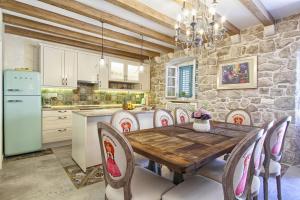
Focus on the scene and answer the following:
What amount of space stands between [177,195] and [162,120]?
1461 millimetres

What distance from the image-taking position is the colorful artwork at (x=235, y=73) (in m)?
3.34

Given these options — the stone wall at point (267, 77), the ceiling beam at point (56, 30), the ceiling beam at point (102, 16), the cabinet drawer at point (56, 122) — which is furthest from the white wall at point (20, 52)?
the stone wall at point (267, 77)

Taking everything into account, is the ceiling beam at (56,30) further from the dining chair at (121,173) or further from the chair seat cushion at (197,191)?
the chair seat cushion at (197,191)

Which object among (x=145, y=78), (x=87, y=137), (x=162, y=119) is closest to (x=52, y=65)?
(x=87, y=137)

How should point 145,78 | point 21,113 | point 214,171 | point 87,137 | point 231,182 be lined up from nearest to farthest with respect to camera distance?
point 231,182 < point 214,171 < point 87,137 < point 21,113 < point 145,78

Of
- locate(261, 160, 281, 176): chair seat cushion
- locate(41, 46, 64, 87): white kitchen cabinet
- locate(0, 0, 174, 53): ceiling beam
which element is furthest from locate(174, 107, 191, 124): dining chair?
locate(41, 46, 64, 87): white kitchen cabinet

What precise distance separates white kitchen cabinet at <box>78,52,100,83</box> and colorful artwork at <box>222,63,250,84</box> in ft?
10.7

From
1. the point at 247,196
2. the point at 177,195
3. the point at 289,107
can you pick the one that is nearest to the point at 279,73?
the point at 289,107

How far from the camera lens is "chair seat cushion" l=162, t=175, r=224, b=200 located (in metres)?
1.22

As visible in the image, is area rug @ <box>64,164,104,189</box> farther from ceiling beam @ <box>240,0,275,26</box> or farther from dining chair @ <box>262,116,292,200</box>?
ceiling beam @ <box>240,0,275,26</box>

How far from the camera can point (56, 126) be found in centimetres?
373

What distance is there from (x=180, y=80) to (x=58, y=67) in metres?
3.28

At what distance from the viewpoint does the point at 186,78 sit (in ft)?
16.0

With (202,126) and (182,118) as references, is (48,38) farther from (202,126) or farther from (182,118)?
(202,126)
